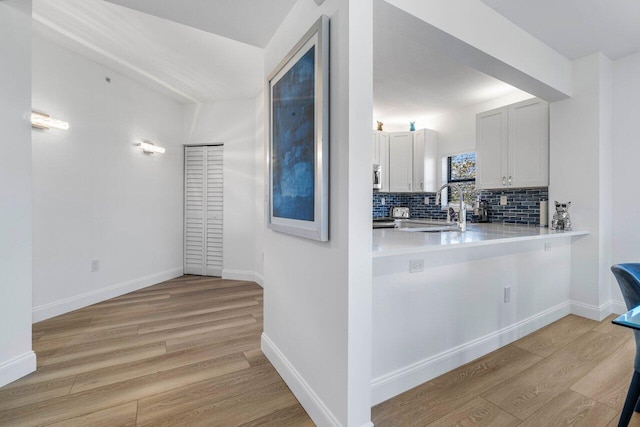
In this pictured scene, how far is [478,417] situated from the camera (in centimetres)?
163

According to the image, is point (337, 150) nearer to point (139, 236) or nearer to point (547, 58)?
point (547, 58)

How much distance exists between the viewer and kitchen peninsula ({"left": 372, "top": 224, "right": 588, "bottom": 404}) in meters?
1.77

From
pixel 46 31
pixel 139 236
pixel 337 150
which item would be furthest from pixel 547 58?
pixel 139 236

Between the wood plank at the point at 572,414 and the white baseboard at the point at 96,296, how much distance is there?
4.05 m

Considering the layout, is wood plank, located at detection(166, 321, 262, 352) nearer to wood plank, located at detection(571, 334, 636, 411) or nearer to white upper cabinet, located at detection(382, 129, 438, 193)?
wood plank, located at detection(571, 334, 636, 411)

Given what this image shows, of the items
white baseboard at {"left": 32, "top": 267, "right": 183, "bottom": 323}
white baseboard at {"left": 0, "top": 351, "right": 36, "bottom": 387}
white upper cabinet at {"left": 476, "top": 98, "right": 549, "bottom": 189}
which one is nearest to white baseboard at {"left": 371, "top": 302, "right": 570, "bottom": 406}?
white upper cabinet at {"left": 476, "top": 98, "right": 549, "bottom": 189}

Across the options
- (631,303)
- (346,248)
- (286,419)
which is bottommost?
(286,419)

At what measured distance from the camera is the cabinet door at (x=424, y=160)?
4.84 metres

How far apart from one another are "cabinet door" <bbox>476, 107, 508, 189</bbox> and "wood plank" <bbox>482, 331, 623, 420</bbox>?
1.81 m

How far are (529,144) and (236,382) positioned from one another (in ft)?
12.4

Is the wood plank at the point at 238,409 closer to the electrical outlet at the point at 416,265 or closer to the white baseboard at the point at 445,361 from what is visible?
the white baseboard at the point at 445,361

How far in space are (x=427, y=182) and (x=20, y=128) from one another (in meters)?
4.74

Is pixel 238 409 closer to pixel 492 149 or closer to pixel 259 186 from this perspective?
pixel 259 186

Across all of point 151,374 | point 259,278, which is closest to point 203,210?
point 259,278
